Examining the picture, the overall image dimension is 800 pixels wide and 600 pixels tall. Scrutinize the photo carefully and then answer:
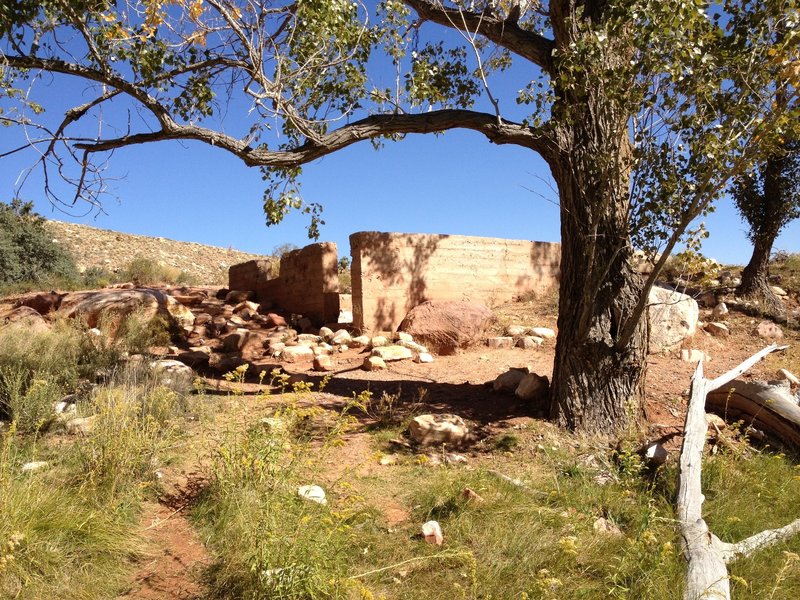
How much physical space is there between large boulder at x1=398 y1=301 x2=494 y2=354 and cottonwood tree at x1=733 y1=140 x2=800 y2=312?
18.8 feet

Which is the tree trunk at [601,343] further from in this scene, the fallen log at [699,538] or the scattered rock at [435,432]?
the scattered rock at [435,432]

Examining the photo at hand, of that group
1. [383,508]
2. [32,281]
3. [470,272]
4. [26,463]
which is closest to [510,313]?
[470,272]

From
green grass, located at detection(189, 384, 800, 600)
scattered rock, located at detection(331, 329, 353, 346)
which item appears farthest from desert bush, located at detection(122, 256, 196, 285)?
green grass, located at detection(189, 384, 800, 600)

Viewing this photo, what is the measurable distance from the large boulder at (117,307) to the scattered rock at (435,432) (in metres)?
7.13

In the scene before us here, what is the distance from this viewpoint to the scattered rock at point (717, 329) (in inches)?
406

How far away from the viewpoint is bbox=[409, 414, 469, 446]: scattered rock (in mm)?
5688

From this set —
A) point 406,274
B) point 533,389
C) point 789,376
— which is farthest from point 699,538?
point 406,274

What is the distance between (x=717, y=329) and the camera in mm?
10352

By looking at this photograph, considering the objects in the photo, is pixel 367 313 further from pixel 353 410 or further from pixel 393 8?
pixel 393 8

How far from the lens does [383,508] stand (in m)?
4.37

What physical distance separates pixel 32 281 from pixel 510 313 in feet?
53.7

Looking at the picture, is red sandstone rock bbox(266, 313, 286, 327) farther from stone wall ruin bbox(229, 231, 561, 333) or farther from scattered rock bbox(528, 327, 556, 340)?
scattered rock bbox(528, 327, 556, 340)

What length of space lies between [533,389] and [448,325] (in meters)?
3.59

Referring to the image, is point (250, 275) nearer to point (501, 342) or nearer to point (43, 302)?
point (43, 302)
